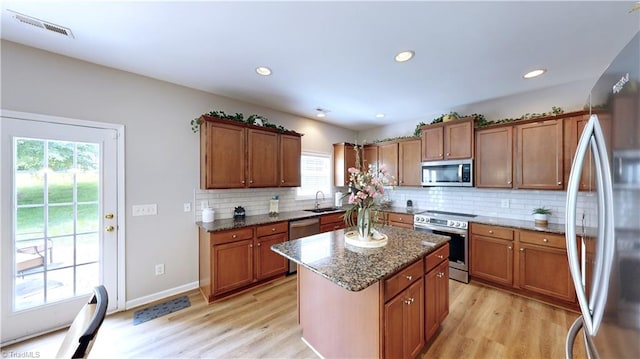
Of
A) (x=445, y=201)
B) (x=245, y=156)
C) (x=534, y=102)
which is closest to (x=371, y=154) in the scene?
(x=445, y=201)

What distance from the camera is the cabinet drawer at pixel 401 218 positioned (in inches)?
153

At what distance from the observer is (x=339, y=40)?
6.51ft

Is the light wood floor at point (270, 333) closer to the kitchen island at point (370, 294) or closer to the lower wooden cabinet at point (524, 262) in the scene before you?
the lower wooden cabinet at point (524, 262)

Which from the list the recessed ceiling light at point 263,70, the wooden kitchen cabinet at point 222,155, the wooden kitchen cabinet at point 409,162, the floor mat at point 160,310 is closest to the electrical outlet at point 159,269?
the floor mat at point 160,310

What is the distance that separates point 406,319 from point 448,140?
2.94 meters

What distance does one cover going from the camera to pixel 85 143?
2.36 m

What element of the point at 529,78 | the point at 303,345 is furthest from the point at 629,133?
the point at 529,78

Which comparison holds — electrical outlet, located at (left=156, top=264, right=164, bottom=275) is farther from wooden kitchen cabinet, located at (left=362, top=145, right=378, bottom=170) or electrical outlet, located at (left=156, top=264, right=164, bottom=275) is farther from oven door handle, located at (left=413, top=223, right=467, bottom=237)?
wooden kitchen cabinet, located at (left=362, top=145, right=378, bottom=170)

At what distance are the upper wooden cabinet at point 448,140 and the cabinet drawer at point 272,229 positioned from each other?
8.59 ft

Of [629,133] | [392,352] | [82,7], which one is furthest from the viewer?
[82,7]

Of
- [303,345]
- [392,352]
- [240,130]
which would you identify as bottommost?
[303,345]

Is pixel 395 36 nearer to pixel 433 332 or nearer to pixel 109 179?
pixel 433 332

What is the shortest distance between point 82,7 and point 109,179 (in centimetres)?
162

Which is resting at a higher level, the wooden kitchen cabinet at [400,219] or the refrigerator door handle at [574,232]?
the refrigerator door handle at [574,232]
